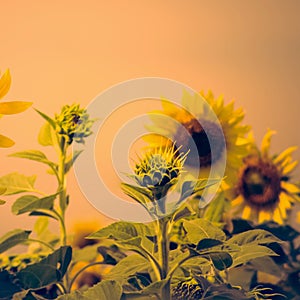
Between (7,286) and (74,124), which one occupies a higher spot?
(74,124)

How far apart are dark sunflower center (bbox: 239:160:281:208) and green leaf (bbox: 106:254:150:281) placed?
34 centimetres

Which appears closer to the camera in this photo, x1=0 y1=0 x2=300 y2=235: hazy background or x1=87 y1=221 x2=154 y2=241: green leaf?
x1=87 y1=221 x2=154 y2=241: green leaf

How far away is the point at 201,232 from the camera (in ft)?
1.67

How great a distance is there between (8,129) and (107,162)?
202 millimetres

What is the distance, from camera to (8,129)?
3.18ft

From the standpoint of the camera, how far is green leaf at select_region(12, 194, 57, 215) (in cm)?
57

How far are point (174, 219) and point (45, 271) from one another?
129mm

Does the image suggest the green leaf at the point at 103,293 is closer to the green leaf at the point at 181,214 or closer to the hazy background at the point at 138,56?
the green leaf at the point at 181,214

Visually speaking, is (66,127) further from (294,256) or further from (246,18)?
(246,18)

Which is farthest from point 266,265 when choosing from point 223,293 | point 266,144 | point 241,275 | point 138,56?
point 138,56

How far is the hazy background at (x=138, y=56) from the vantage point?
0.99 metres

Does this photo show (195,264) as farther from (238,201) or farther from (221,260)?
(238,201)

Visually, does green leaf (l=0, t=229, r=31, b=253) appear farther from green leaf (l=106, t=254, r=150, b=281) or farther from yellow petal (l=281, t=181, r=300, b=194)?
yellow petal (l=281, t=181, r=300, b=194)

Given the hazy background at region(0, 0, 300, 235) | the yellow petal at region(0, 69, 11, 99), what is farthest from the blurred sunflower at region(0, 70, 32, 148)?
the hazy background at region(0, 0, 300, 235)
